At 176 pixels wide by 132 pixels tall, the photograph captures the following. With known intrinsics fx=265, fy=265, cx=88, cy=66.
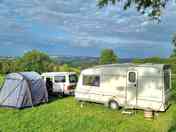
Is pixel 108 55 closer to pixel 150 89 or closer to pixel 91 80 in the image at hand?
pixel 91 80

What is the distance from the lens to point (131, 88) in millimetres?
12258

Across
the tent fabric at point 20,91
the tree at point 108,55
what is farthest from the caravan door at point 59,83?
the tree at point 108,55

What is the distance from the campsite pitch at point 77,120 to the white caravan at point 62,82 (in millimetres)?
2980

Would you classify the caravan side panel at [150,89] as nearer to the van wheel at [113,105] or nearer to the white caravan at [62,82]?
the van wheel at [113,105]

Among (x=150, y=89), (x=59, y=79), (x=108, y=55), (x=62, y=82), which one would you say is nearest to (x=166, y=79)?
(x=150, y=89)

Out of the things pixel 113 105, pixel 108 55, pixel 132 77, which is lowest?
pixel 113 105

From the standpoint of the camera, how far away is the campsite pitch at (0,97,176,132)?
9680mm

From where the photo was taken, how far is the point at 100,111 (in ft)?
41.2

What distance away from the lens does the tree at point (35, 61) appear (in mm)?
30150

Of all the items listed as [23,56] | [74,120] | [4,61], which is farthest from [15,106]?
[23,56]

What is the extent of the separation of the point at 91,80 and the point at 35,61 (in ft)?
66.5

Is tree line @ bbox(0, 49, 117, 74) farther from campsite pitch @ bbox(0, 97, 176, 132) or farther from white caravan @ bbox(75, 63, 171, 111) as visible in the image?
campsite pitch @ bbox(0, 97, 176, 132)

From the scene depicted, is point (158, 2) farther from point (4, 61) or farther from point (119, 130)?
point (4, 61)

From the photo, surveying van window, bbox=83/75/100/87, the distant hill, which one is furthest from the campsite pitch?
the distant hill
